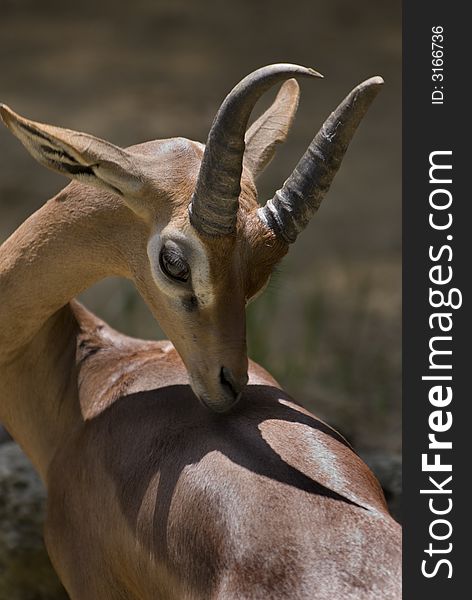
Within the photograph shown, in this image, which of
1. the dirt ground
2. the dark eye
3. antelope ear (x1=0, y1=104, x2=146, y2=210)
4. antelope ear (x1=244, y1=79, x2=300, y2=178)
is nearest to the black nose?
the dark eye

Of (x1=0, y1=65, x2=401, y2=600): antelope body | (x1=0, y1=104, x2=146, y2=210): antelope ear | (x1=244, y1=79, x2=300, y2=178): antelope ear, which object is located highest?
(x1=244, y1=79, x2=300, y2=178): antelope ear

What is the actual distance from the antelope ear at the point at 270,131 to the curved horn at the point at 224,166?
73 cm

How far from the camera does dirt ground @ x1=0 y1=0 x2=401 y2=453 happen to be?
9.02 metres

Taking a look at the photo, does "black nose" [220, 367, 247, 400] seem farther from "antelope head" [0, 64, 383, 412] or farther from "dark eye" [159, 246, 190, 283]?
"dark eye" [159, 246, 190, 283]

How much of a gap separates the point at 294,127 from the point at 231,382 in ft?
28.3

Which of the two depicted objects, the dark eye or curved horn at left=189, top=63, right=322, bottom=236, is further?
the dark eye

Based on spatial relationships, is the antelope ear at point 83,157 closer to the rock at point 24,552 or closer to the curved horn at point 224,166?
the curved horn at point 224,166

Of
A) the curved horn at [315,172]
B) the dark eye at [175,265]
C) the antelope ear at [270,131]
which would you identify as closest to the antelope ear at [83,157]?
the dark eye at [175,265]

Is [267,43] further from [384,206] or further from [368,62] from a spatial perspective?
[384,206]

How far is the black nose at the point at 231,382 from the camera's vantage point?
4551mm

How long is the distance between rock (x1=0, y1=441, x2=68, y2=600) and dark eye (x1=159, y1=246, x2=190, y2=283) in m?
2.19

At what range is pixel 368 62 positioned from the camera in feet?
47.6

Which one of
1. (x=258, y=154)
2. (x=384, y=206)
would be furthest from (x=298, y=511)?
(x=384, y=206)

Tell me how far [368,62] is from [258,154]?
9.73 meters
